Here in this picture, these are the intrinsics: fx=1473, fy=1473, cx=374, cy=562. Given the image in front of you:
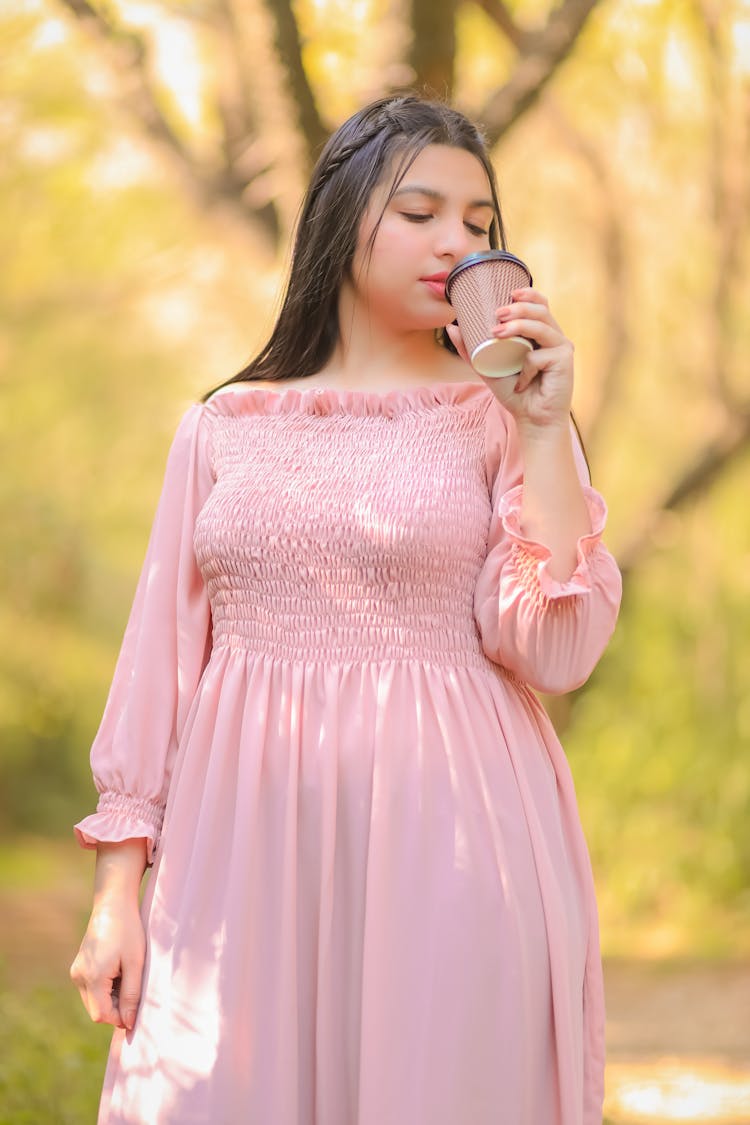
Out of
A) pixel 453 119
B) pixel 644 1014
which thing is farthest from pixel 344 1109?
pixel 644 1014

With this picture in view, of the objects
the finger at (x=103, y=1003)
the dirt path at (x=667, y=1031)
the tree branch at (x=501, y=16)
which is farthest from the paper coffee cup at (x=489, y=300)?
the dirt path at (x=667, y=1031)

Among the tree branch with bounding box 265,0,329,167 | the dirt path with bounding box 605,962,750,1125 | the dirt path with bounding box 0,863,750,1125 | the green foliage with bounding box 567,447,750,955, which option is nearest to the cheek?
the tree branch with bounding box 265,0,329,167

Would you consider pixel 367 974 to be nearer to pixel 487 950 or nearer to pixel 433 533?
pixel 487 950

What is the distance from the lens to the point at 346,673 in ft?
5.95

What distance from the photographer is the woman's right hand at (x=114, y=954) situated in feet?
5.95

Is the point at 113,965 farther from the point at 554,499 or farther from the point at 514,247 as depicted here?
the point at 514,247

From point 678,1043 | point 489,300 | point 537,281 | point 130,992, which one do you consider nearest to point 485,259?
point 489,300

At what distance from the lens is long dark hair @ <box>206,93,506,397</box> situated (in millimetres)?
1937

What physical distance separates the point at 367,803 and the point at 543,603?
0.32 metres

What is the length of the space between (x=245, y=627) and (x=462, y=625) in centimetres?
28

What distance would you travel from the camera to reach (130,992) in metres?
1.82

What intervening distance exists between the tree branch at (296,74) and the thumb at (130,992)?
207 cm

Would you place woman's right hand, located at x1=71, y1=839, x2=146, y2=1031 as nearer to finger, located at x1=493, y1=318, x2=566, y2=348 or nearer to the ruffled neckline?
the ruffled neckline

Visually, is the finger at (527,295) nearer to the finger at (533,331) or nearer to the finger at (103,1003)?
the finger at (533,331)
